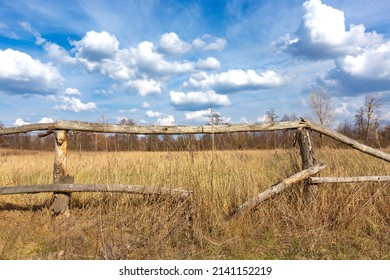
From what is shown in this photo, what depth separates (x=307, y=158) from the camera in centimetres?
550

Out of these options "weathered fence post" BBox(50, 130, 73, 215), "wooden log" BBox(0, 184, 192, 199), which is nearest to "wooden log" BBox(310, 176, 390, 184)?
"wooden log" BBox(0, 184, 192, 199)

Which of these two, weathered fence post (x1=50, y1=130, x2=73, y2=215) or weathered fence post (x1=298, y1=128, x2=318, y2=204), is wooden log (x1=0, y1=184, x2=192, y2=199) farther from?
weathered fence post (x1=298, y1=128, x2=318, y2=204)

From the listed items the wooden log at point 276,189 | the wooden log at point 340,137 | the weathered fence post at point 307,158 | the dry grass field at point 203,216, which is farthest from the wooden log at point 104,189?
the wooden log at point 340,137

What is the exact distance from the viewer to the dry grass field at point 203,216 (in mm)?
4215

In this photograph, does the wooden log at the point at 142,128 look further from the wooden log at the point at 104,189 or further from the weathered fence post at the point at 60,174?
the wooden log at the point at 104,189

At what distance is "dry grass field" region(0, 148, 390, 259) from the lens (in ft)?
13.8

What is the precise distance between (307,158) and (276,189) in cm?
82

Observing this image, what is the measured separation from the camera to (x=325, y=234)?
15.3 ft

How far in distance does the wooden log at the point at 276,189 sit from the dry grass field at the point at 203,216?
0.13 meters

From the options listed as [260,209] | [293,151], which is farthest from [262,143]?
[260,209]

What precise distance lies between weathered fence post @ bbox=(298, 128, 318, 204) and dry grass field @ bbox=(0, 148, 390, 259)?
6.1 inches

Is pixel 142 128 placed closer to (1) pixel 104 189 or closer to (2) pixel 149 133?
(2) pixel 149 133
